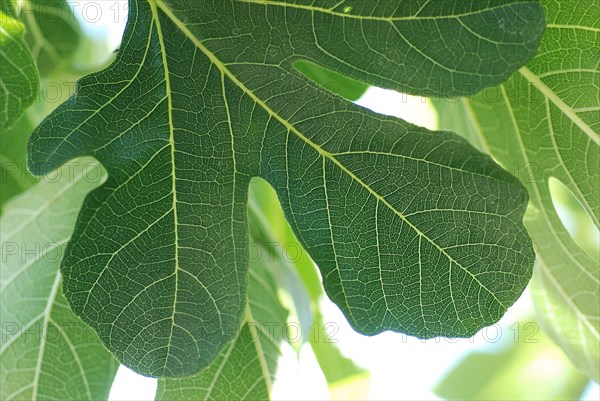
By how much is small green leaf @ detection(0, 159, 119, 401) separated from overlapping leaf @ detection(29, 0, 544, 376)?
0.52 meters

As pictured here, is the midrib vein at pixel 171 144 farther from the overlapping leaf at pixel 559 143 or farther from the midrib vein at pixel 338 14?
the overlapping leaf at pixel 559 143

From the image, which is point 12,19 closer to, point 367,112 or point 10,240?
point 367,112

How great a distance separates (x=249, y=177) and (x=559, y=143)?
2.00 ft

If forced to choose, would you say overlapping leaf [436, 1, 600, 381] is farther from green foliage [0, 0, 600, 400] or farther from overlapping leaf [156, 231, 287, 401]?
overlapping leaf [156, 231, 287, 401]

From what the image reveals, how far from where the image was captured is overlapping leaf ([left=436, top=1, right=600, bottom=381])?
1.39m

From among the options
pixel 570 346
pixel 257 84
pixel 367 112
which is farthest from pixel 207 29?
pixel 570 346

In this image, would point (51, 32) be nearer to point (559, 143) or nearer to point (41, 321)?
point (41, 321)

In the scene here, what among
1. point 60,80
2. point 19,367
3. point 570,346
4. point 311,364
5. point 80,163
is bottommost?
point 19,367

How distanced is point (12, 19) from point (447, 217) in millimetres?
770

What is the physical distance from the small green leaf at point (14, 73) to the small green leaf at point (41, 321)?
Answer: 0.68m

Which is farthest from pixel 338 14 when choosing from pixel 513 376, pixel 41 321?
pixel 513 376

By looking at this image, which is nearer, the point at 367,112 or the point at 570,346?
the point at 367,112

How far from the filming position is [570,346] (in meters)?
1.81

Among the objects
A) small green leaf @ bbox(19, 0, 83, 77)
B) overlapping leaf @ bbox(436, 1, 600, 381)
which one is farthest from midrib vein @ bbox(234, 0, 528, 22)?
small green leaf @ bbox(19, 0, 83, 77)
